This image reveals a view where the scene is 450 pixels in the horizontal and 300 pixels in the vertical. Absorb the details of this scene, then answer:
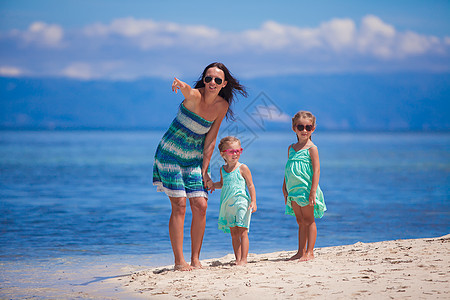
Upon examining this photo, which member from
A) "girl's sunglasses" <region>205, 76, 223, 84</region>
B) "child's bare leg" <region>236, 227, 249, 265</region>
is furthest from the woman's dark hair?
"child's bare leg" <region>236, 227, 249, 265</region>

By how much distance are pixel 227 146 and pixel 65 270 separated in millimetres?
2159

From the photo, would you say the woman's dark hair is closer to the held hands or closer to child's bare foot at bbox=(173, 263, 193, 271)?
the held hands

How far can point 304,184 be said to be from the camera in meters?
5.18

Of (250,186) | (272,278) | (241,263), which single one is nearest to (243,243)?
(241,263)

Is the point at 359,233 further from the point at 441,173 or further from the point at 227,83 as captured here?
the point at 441,173

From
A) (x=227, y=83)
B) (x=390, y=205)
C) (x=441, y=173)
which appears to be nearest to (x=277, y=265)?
(x=227, y=83)

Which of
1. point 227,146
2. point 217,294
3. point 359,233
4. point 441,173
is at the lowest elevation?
point 217,294

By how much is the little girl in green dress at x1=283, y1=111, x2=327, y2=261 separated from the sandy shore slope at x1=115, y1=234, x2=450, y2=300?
245 millimetres

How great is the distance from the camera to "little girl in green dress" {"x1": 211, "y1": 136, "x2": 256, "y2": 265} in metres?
5.10

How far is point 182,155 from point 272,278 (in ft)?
4.38

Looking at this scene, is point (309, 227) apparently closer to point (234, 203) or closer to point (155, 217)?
point (234, 203)

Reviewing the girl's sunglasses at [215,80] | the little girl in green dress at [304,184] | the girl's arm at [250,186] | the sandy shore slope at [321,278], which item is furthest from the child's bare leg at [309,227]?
the girl's sunglasses at [215,80]

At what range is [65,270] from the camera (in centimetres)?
571

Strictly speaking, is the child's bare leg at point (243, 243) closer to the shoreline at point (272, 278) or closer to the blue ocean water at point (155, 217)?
the shoreline at point (272, 278)
